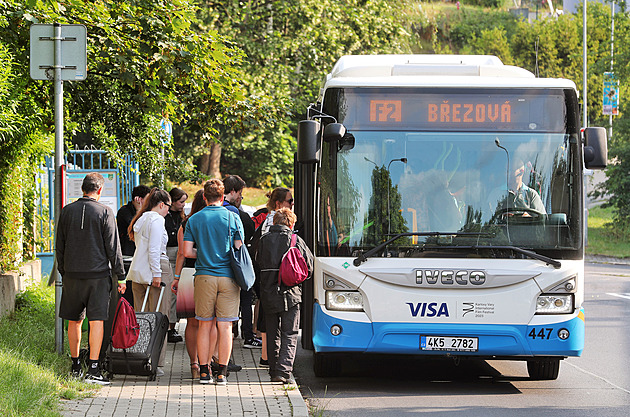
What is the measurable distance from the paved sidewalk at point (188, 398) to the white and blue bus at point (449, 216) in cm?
73

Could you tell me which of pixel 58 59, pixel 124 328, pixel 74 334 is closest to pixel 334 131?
pixel 124 328

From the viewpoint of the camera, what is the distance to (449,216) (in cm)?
783

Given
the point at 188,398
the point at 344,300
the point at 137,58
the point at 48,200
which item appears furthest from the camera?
the point at 48,200

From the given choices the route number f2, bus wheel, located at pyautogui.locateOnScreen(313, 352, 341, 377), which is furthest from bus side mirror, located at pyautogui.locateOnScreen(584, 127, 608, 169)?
bus wheel, located at pyautogui.locateOnScreen(313, 352, 341, 377)

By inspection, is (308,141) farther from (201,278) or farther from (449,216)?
(201,278)

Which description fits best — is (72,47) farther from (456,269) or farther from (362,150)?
(456,269)

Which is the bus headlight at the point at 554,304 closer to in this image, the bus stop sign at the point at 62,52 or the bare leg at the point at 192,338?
the bare leg at the point at 192,338

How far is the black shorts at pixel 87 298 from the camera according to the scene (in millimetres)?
7676

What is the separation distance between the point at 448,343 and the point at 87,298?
3.06m

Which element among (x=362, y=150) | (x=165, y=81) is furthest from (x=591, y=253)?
(x=362, y=150)

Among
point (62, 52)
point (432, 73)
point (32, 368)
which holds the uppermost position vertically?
point (62, 52)

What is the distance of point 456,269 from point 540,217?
2.85 feet

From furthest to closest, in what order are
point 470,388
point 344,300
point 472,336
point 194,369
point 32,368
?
point 470,388 < point 194,369 < point 344,300 < point 472,336 < point 32,368

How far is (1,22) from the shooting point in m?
9.30
